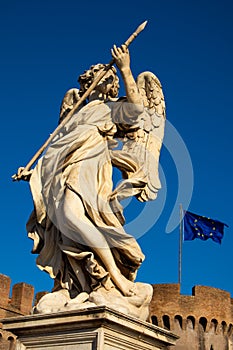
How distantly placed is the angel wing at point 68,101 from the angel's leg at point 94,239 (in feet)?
3.31

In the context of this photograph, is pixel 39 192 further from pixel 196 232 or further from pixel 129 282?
pixel 196 232

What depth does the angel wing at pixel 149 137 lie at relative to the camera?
4.78 metres

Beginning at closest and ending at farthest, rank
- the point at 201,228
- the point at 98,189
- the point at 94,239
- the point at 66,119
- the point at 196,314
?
the point at 94,239, the point at 98,189, the point at 66,119, the point at 201,228, the point at 196,314

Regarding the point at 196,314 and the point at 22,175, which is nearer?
the point at 22,175

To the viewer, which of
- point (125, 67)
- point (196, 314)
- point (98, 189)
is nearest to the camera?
point (98, 189)

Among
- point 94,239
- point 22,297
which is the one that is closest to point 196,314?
point 22,297

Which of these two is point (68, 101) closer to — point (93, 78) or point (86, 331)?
point (93, 78)

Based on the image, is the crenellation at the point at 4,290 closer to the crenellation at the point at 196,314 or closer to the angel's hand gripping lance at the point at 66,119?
the crenellation at the point at 196,314

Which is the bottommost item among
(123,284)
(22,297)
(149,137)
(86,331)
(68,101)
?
(86,331)

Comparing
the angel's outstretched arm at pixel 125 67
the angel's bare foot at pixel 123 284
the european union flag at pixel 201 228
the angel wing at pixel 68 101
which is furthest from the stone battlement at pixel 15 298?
the angel's bare foot at pixel 123 284

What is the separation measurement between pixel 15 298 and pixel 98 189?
77.2 ft

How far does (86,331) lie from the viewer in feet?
13.1

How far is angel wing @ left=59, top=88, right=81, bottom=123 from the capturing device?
5.19 meters

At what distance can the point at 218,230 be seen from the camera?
1166 inches
